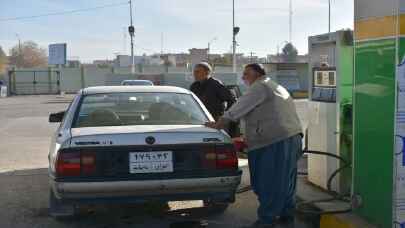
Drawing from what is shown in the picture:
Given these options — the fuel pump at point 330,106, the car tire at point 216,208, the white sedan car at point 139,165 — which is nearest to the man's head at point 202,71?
the fuel pump at point 330,106

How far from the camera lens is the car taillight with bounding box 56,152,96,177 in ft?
15.5

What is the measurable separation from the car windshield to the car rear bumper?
78 centimetres

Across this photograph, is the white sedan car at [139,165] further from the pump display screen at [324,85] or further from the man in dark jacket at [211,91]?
the man in dark jacket at [211,91]

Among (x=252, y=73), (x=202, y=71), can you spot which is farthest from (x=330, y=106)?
(x=202, y=71)

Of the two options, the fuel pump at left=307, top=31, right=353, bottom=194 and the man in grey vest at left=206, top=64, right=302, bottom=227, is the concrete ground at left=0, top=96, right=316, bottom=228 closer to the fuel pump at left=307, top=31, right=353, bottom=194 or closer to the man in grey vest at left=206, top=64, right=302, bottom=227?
the man in grey vest at left=206, top=64, right=302, bottom=227

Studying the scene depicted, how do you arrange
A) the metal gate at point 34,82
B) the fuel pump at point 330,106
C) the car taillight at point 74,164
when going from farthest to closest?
1. the metal gate at point 34,82
2. the fuel pump at point 330,106
3. the car taillight at point 74,164

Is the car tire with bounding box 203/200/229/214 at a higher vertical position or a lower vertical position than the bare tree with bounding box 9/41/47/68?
lower

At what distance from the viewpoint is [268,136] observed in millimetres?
5098

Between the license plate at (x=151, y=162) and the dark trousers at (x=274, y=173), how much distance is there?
0.85m

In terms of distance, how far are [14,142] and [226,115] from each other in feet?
30.4

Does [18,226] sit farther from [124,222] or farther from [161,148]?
[161,148]

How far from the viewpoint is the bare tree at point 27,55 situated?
108750mm

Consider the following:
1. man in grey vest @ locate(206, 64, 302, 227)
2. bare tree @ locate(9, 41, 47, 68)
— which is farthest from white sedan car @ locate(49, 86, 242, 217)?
bare tree @ locate(9, 41, 47, 68)

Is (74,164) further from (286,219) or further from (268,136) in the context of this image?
(286,219)
